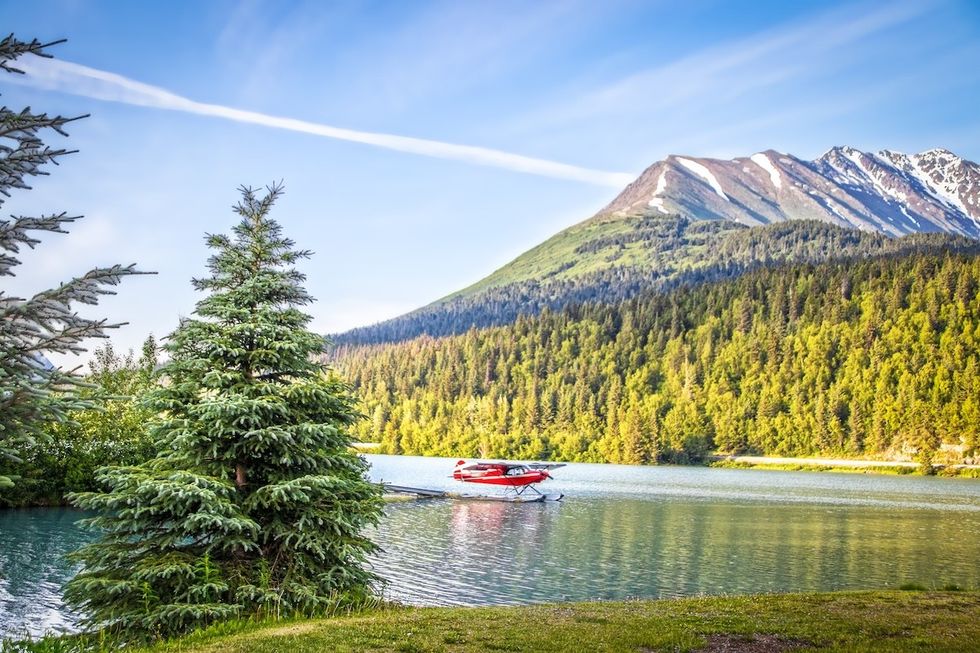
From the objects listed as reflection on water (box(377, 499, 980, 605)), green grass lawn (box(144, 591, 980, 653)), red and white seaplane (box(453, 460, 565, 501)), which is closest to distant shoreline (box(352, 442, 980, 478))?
red and white seaplane (box(453, 460, 565, 501))

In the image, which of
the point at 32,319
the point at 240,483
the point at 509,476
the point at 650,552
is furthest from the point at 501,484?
the point at 32,319

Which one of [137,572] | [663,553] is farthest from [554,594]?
[137,572]

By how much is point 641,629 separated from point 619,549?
97.8ft

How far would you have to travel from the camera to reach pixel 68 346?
35.9 ft

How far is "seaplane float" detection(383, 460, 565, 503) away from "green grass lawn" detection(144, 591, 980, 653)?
183 feet

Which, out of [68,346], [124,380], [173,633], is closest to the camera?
[68,346]

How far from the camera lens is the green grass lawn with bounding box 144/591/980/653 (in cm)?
1623

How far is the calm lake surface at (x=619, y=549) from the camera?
115ft

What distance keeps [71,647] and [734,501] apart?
2972 inches

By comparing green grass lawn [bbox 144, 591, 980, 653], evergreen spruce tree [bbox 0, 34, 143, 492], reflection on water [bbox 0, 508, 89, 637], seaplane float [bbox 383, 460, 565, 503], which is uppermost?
evergreen spruce tree [bbox 0, 34, 143, 492]

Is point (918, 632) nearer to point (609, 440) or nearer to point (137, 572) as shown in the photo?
point (137, 572)

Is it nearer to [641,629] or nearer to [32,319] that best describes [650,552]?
[641,629]

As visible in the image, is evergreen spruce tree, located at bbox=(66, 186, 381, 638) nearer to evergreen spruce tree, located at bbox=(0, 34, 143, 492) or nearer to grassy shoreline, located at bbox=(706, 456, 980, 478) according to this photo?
evergreen spruce tree, located at bbox=(0, 34, 143, 492)

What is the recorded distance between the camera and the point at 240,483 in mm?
20875
